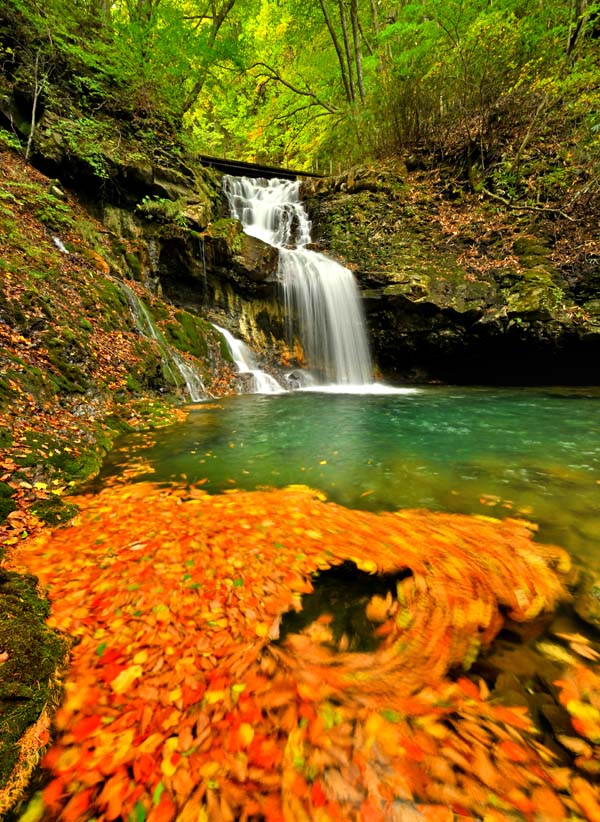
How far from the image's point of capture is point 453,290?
11109mm

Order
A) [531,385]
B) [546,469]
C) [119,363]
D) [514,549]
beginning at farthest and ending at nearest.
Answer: [531,385], [119,363], [546,469], [514,549]

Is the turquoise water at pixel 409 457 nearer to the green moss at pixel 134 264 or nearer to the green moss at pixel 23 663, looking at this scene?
the green moss at pixel 23 663

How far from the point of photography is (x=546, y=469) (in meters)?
4.25

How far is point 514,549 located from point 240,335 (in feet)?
34.6

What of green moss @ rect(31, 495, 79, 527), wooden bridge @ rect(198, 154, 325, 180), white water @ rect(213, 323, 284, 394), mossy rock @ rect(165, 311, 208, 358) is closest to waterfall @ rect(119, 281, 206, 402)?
mossy rock @ rect(165, 311, 208, 358)

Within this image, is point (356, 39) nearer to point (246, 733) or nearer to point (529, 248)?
point (529, 248)

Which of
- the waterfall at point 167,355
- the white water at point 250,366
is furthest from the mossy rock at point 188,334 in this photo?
the white water at point 250,366

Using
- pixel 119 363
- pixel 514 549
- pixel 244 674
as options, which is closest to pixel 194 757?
pixel 244 674

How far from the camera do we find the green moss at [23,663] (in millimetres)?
1254

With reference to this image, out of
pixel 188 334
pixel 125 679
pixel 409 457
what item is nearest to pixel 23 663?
pixel 125 679

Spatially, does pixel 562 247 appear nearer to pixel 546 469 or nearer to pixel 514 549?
pixel 546 469

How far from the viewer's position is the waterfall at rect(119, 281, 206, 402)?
8211 mm

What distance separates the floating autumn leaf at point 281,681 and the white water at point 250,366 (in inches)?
325

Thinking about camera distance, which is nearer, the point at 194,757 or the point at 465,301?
the point at 194,757
